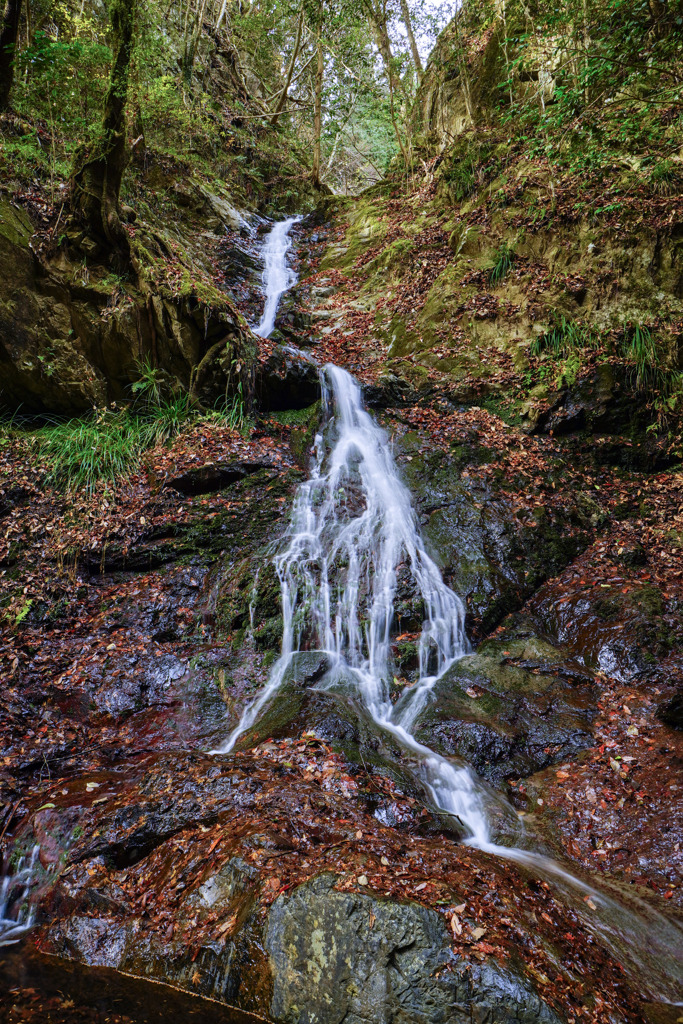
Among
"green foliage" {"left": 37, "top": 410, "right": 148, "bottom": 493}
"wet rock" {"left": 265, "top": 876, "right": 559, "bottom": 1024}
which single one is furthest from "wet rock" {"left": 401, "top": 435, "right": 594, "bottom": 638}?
"green foliage" {"left": 37, "top": 410, "right": 148, "bottom": 493}

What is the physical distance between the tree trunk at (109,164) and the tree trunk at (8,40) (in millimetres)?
1127

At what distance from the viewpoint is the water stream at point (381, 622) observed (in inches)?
135

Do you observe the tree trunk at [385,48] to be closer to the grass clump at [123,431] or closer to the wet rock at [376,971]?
the grass clump at [123,431]

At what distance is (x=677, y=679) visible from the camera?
5.18 metres

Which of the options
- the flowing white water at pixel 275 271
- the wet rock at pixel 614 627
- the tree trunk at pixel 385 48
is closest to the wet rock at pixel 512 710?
the wet rock at pixel 614 627

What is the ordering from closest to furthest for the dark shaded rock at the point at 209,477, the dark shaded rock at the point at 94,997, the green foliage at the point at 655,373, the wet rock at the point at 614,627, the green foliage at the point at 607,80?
the dark shaded rock at the point at 94,997, the wet rock at the point at 614,627, the green foliage at the point at 607,80, the dark shaded rock at the point at 209,477, the green foliage at the point at 655,373

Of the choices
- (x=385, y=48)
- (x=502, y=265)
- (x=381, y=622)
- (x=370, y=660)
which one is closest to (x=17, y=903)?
(x=370, y=660)

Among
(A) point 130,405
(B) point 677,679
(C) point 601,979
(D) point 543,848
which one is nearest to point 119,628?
(A) point 130,405

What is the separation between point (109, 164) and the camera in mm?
8023

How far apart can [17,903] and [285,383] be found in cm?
815

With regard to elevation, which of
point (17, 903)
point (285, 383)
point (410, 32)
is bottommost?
point (17, 903)

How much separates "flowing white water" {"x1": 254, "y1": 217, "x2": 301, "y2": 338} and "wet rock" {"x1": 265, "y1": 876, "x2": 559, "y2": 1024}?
36.3 feet

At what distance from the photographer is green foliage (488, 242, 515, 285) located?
10.0 m

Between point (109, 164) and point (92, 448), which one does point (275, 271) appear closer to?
point (109, 164)
